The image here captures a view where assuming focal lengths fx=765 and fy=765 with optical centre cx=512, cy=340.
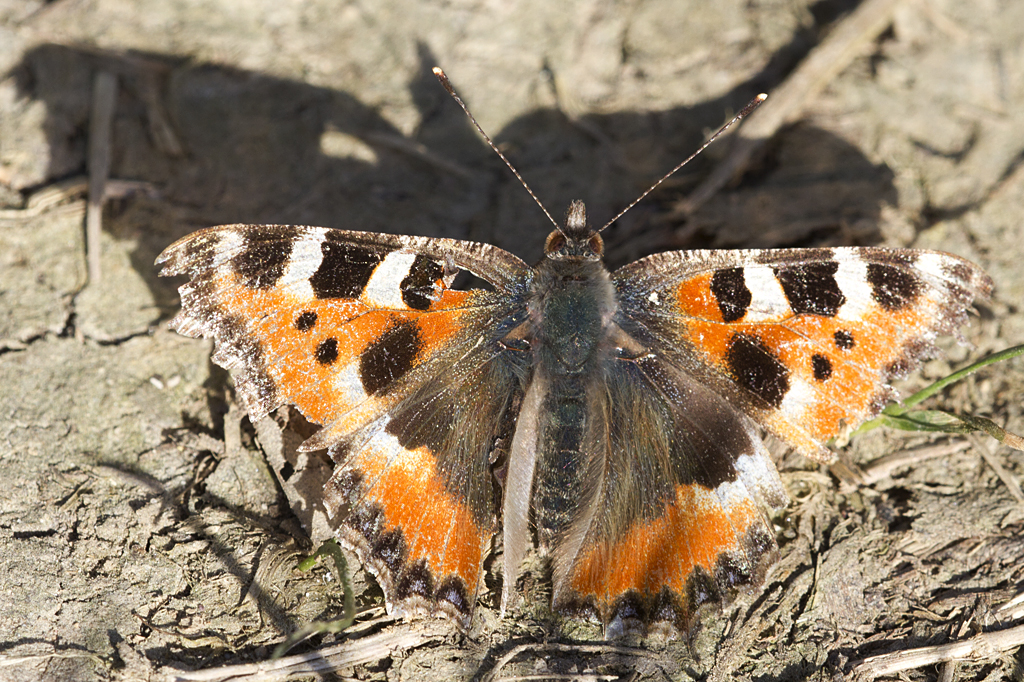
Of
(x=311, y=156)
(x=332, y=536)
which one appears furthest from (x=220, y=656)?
(x=311, y=156)

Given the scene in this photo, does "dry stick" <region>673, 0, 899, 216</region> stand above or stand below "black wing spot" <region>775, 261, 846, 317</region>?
above

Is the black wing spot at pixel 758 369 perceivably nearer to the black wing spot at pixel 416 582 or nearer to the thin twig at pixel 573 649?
the thin twig at pixel 573 649

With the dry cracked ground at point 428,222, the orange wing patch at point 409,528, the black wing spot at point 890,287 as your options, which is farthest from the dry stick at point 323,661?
the black wing spot at point 890,287

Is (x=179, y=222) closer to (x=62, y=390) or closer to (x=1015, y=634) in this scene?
(x=62, y=390)

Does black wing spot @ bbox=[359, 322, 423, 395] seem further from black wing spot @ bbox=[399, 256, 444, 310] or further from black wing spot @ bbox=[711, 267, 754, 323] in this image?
black wing spot @ bbox=[711, 267, 754, 323]

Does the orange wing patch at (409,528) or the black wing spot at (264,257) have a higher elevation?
the black wing spot at (264,257)

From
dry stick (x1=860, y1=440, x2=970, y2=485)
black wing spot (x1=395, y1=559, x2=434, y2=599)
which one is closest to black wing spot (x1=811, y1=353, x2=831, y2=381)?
dry stick (x1=860, y1=440, x2=970, y2=485)
